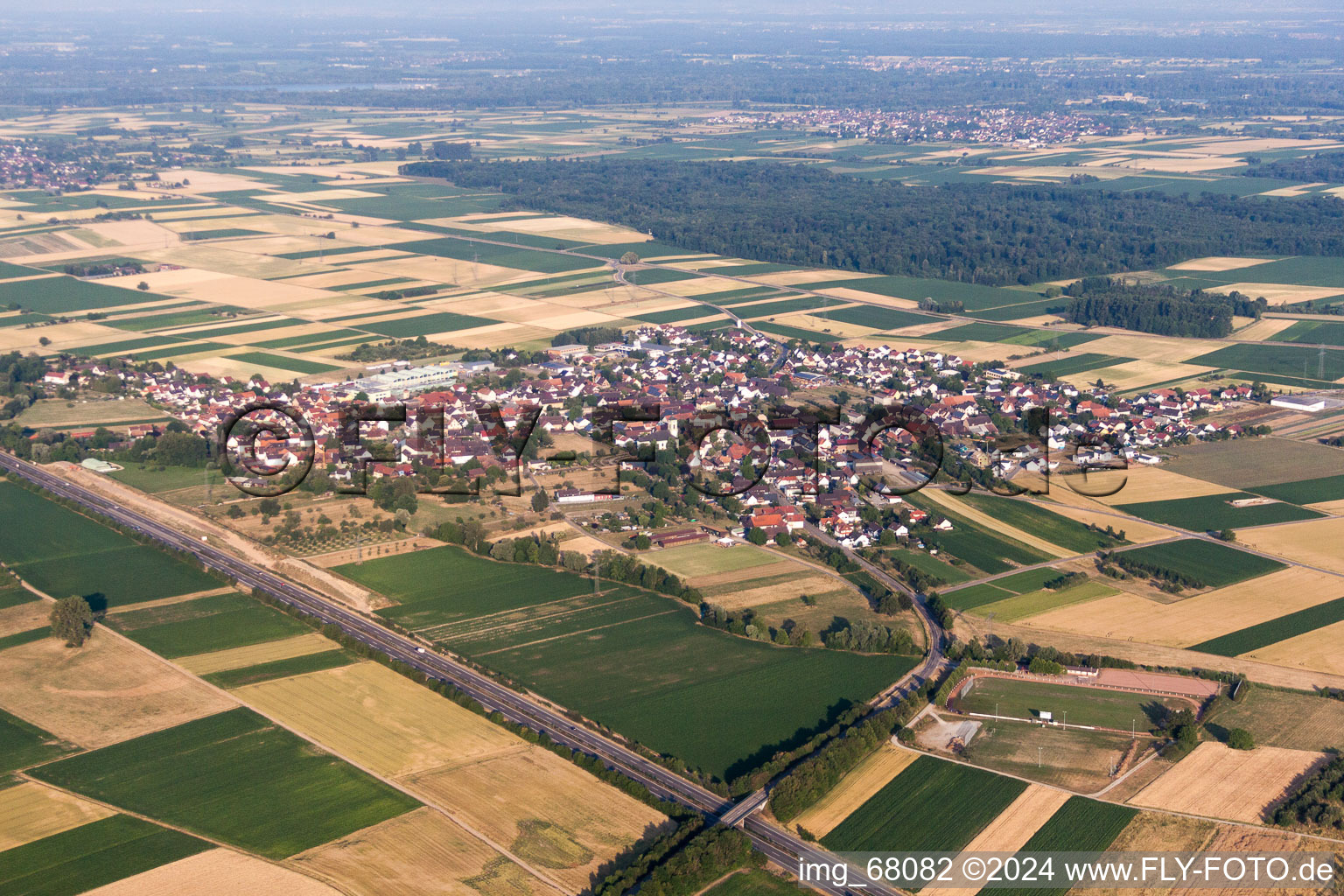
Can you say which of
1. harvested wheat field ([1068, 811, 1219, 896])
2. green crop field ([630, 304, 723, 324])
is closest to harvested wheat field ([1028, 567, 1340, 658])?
harvested wheat field ([1068, 811, 1219, 896])

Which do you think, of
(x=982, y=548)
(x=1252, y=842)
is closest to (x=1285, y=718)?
(x=1252, y=842)

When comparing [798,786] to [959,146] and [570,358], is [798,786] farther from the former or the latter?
[959,146]

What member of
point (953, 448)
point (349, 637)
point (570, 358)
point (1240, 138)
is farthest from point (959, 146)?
point (349, 637)

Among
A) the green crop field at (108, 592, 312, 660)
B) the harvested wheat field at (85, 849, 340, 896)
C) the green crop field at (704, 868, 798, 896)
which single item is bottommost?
the green crop field at (704, 868, 798, 896)

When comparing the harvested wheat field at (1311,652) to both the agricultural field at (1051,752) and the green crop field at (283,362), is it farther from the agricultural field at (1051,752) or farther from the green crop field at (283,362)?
the green crop field at (283,362)

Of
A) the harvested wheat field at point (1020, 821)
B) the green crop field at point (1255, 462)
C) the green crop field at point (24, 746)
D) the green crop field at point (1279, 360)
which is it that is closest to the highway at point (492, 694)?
the harvested wheat field at point (1020, 821)

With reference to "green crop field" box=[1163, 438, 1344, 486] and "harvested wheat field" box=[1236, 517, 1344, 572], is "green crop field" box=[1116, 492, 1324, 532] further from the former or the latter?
"green crop field" box=[1163, 438, 1344, 486]
